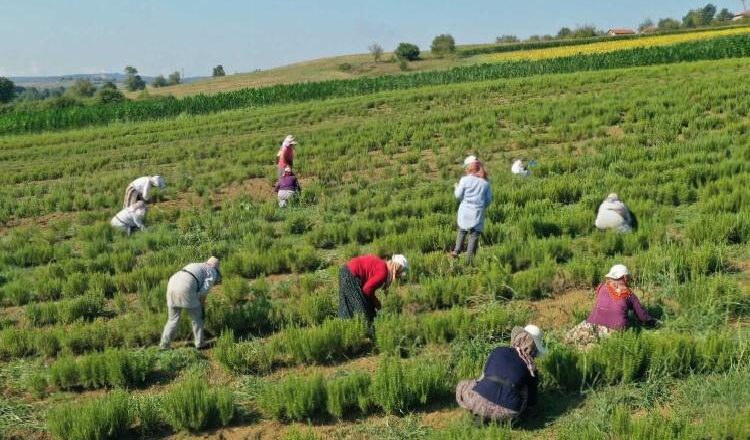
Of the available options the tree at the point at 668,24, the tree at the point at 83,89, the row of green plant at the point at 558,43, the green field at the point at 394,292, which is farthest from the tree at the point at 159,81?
the green field at the point at 394,292

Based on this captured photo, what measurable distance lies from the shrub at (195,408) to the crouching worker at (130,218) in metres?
7.50

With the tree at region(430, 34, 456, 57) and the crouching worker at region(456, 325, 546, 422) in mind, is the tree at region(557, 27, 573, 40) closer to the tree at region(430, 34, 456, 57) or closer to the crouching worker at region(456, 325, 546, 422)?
the tree at region(430, 34, 456, 57)

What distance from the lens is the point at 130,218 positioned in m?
12.2

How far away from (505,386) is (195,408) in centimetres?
→ 242

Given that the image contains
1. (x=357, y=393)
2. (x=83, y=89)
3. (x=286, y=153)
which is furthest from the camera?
(x=83, y=89)

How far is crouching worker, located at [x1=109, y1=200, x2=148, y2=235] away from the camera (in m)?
12.1

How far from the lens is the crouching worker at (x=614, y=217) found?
891cm

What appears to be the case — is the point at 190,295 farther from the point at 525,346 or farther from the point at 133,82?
the point at 133,82

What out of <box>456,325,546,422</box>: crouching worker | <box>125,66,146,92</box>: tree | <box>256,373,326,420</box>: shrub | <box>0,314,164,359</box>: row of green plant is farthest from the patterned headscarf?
<box>125,66,146,92</box>: tree

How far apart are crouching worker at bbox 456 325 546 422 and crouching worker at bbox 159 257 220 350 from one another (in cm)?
299

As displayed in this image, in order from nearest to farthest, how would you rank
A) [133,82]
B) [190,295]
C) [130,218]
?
[190,295]
[130,218]
[133,82]

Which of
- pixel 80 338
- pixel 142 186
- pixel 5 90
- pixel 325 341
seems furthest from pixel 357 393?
pixel 5 90

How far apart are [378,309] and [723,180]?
22.7 feet

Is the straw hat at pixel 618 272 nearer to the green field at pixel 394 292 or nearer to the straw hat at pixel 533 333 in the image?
the green field at pixel 394 292
